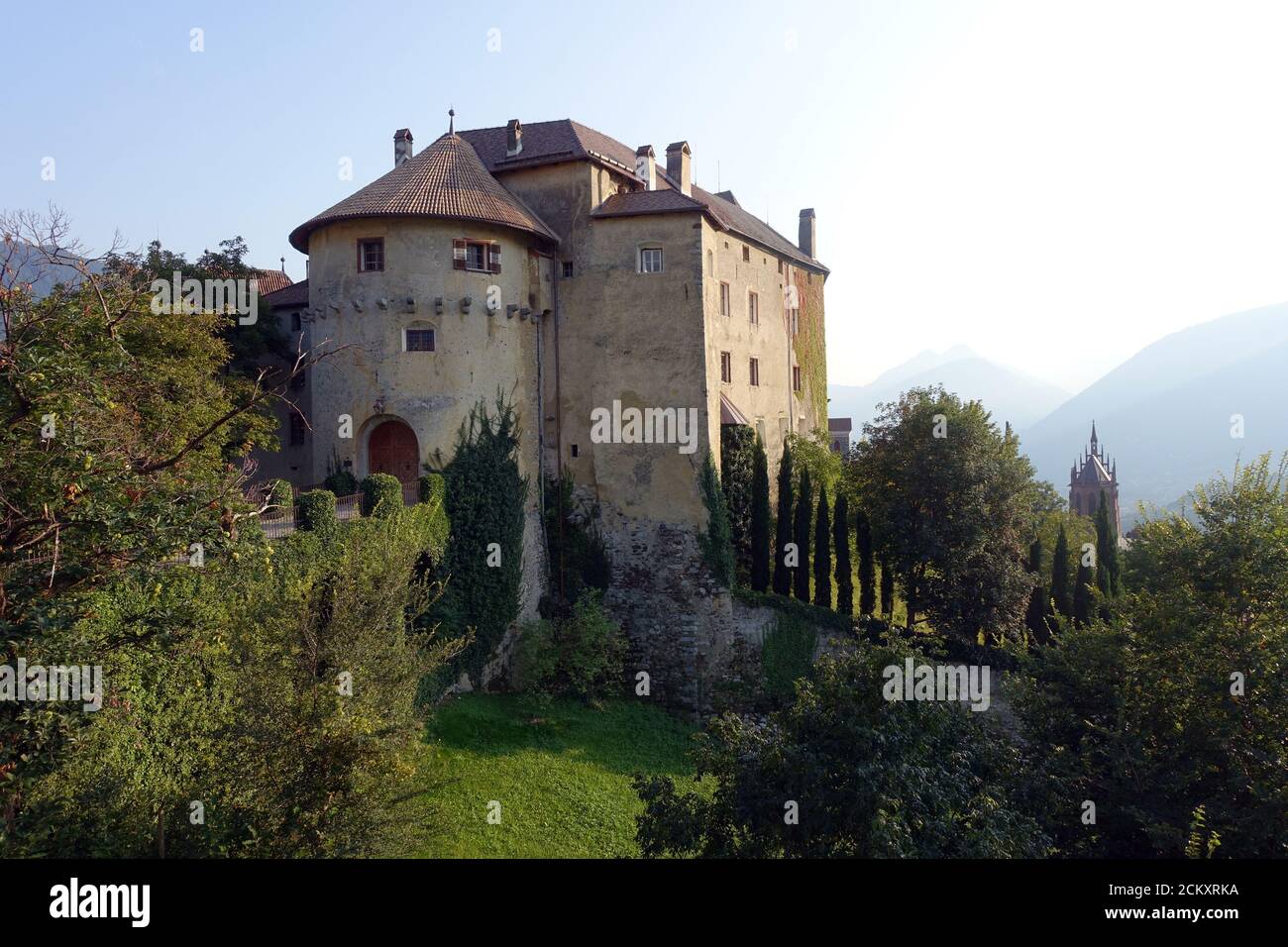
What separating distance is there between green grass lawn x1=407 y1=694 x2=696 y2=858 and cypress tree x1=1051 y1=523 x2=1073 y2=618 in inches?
663

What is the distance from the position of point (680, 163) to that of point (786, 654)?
22.1 meters

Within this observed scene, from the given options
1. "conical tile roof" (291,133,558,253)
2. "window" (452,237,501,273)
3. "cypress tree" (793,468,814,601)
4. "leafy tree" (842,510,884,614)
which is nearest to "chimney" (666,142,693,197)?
"conical tile roof" (291,133,558,253)

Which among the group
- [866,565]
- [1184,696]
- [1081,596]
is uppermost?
[866,565]

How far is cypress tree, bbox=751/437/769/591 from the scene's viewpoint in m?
34.3

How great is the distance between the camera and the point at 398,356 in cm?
2842

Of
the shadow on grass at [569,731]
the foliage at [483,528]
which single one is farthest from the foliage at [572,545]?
the shadow on grass at [569,731]

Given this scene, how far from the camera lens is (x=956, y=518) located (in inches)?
1246

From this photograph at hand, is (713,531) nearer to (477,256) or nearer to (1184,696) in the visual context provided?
(477,256)

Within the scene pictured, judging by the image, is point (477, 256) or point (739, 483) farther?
point (739, 483)

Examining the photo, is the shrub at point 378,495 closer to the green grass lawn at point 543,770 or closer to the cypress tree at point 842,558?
the green grass lawn at point 543,770

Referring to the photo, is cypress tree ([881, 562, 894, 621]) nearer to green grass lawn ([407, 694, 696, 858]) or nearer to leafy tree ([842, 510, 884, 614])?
leafy tree ([842, 510, 884, 614])

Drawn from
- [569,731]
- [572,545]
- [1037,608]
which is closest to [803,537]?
[572,545]

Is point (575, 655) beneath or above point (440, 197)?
beneath

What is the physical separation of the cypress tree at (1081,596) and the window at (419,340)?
89.8 feet
